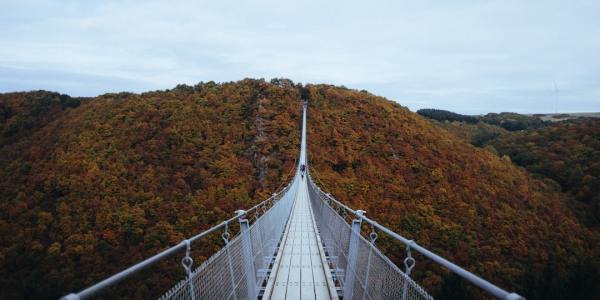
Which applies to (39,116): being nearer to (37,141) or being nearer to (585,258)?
(37,141)

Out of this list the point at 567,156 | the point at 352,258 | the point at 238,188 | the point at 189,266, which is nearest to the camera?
the point at 189,266

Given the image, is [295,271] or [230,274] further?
[295,271]

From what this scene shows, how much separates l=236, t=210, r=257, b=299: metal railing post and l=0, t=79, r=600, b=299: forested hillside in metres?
13.8

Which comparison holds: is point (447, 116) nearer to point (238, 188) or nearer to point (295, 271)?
point (238, 188)

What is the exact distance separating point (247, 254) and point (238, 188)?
2935 cm

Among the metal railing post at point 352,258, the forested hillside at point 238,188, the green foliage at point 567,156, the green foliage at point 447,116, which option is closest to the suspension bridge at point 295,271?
the metal railing post at point 352,258

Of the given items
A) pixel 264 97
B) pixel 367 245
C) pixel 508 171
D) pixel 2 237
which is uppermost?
pixel 264 97

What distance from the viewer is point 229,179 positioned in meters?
34.5

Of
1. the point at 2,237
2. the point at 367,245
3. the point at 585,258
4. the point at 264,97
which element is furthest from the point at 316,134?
the point at 367,245

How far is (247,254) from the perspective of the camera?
3.40 meters

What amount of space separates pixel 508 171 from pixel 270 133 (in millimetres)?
26527


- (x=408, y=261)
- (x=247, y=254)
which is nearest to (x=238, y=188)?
(x=247, y=254)

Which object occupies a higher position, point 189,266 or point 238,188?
point 189,266

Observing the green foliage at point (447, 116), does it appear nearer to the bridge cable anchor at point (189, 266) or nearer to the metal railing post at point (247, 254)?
the metal railing post at point (247, 254)
